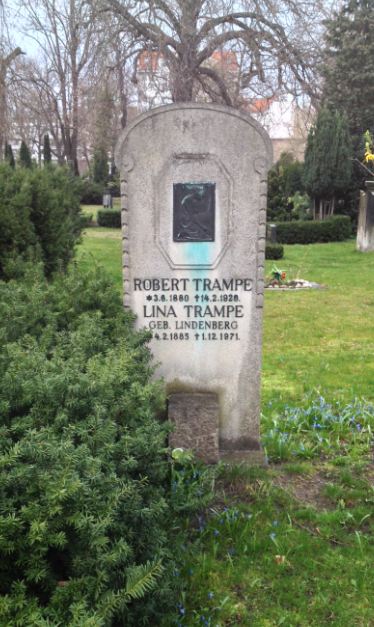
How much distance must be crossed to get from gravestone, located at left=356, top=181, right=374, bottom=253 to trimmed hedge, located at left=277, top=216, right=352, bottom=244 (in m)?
3.44

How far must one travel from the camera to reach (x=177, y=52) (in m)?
16.1

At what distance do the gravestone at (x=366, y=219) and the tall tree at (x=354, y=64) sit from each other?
8201 millimetres

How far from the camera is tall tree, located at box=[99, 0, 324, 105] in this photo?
48.5 ft

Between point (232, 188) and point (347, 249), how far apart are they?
15163 mm

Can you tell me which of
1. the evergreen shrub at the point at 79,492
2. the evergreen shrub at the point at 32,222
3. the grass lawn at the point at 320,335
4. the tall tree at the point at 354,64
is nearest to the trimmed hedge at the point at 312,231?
the tall tree at the point at 354,64

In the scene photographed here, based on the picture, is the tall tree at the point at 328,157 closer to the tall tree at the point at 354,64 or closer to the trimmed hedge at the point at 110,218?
the tall tree at the point at 354,64

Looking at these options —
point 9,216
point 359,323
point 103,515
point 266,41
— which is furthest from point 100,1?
point 103,515

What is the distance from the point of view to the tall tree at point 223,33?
14.8 m

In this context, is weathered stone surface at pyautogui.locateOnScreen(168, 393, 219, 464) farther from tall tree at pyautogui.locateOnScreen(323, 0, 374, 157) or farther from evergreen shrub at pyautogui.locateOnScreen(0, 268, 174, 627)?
tall tree at pyautogui.locateOnScreen(323, 0, 374, 157)

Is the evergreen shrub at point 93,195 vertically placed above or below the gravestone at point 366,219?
above

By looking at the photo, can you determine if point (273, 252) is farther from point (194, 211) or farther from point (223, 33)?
point (194, 211)

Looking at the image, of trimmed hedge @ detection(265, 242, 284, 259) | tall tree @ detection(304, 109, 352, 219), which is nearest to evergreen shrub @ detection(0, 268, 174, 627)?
trimmed hedge @ detection(265, 242, 284, 259)

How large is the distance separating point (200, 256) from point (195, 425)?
1.09 m

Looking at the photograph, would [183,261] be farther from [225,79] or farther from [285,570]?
[225,79]
